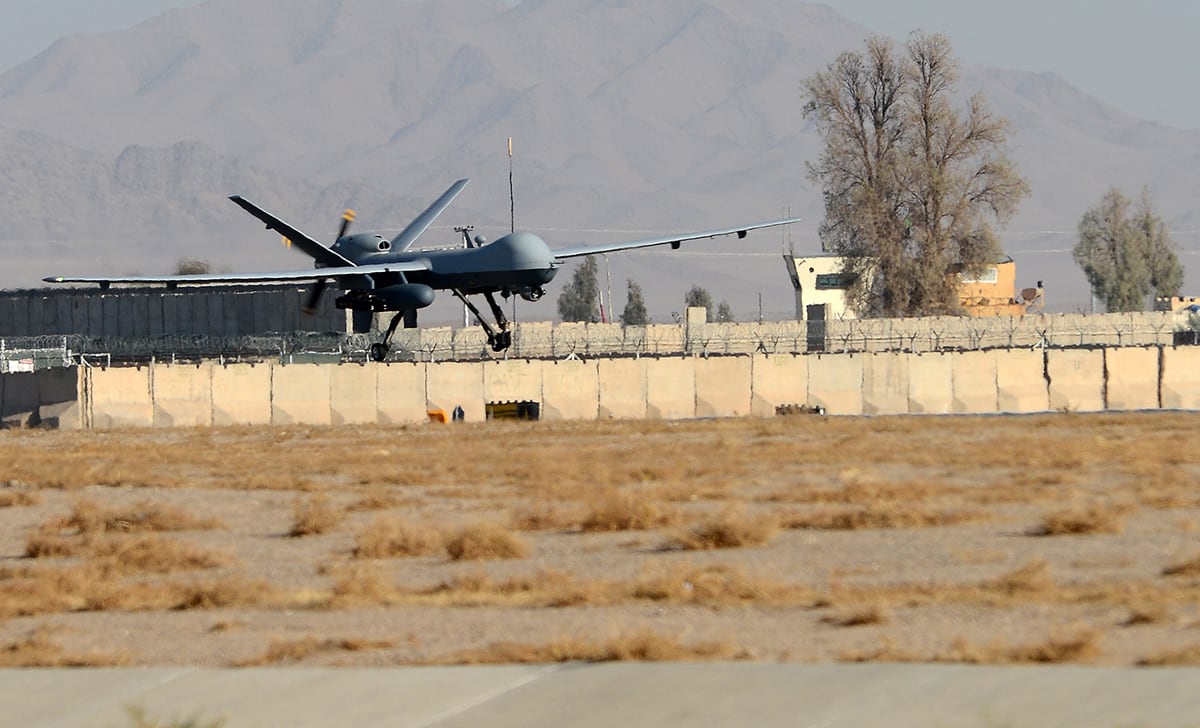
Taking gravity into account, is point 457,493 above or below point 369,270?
below

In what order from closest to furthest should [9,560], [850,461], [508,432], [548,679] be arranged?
[548,679]
[9,560]
[850,461]
[508,432]

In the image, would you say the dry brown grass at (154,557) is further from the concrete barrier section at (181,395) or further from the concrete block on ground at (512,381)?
the concrete block on ground at (512,381)

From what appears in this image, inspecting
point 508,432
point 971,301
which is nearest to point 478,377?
point 508,432

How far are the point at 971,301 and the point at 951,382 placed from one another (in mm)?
68121

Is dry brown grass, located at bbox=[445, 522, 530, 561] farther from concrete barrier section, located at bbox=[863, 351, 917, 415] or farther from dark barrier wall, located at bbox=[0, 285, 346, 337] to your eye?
dark barrier wall, located at bbox=[0, 285, 346, 337]

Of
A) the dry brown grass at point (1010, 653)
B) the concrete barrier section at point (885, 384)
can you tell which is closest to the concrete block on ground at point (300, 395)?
the concrete barrier section at point (885, 384)

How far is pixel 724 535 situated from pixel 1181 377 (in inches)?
1709

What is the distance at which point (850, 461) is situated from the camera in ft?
98.9

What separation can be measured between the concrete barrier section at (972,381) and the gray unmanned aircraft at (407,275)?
12.6 metres

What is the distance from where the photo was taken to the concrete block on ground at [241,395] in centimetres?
4812

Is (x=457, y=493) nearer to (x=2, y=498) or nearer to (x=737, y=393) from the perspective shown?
(x=2, y=498)

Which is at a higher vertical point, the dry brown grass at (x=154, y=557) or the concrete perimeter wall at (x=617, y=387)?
the concrete perimeter wall at (x=617, y=387)

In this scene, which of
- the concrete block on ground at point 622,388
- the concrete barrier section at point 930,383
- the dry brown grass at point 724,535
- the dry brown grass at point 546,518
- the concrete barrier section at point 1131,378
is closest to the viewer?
the dry brown grass at point 724,535

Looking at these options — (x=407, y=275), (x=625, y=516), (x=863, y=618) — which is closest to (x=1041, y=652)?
(x=863, y=618)
